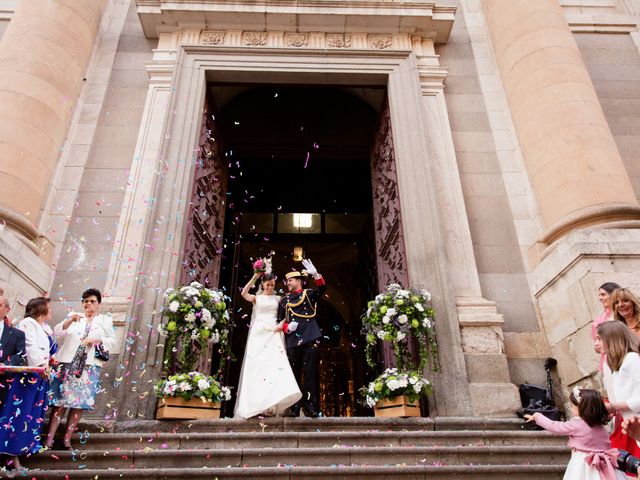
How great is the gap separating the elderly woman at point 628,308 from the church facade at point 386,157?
6.71 feet

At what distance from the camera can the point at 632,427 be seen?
3268 mm

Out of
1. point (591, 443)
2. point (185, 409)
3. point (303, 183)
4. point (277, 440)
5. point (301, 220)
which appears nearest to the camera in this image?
point (591, 443)

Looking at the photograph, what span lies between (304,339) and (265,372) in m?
0.64

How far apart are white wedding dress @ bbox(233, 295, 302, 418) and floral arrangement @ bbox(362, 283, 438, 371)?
1.22 m

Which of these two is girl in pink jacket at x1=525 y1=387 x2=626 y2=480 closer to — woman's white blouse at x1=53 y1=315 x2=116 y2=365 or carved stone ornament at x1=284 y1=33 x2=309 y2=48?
woman's white blouse at x1=53 y1=315 x2=116 y2=365

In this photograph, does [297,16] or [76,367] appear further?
[297,16]

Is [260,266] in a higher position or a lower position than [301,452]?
higher

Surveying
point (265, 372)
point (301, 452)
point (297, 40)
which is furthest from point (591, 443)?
point (297, 40)

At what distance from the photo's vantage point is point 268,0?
368 inches

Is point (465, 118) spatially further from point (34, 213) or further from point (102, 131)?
point (34, 213)

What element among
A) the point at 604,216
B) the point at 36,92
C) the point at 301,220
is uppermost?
the point at 301,220

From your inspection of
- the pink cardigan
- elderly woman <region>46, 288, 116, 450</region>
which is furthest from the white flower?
the pink cardigan

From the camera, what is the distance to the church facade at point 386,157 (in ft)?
22.4

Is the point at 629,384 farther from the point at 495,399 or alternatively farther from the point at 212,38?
the point at 212,38
